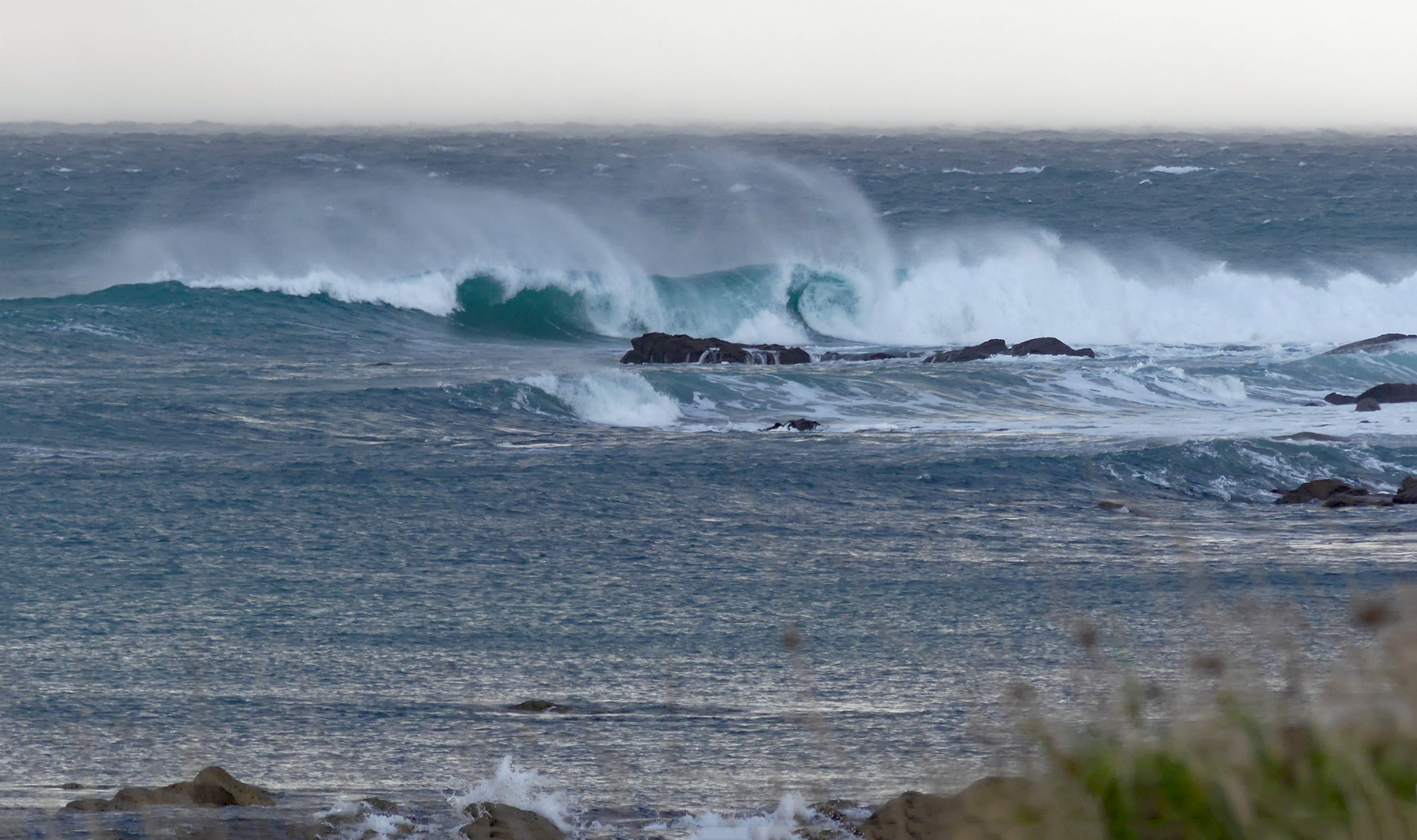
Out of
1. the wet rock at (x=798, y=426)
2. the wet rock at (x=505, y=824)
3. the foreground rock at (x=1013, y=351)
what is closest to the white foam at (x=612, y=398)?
the wet rock at (x=798, y=426)

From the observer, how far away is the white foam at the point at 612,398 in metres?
19.3

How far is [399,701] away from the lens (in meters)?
7.05

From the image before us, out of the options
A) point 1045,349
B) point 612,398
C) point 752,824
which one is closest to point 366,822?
point 752,824

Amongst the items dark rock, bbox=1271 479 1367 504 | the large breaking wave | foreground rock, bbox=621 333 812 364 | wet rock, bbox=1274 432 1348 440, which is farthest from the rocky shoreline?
the large breaking wave

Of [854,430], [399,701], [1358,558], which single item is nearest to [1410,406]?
[854,430]

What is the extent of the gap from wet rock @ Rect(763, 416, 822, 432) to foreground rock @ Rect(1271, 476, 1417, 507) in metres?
5.98

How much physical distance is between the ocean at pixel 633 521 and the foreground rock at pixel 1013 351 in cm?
90

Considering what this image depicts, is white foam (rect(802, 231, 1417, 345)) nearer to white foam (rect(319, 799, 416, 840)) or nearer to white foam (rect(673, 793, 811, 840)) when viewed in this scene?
white foam (rect(673, 793, 811, 840))

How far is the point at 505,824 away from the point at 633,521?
7185 millimetres

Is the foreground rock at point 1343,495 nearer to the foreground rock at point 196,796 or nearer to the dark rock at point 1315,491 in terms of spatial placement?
the dark rock at point 1315,491

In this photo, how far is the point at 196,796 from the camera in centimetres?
525

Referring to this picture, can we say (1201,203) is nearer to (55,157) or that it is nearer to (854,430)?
(854,430)

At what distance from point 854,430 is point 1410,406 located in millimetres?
8190

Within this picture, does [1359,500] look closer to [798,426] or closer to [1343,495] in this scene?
[1343,495]
